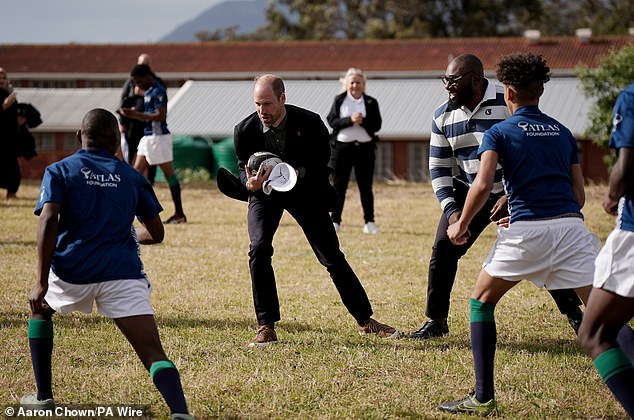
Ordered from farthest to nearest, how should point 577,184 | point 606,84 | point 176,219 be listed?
1. point 606,84
2. point 176,219
3. point 577,184

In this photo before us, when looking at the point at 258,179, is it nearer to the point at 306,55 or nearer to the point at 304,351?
the point at 304,351

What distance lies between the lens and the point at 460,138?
6.85 m

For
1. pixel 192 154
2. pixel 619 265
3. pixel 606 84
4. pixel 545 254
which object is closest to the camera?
pixel 619 265

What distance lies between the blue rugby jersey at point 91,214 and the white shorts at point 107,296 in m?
0.04

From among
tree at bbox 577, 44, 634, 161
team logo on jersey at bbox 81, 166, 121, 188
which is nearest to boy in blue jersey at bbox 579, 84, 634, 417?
team logo on jersey at bbox 81, 166, 121, 188

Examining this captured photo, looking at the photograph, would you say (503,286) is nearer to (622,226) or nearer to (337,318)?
(622,226)

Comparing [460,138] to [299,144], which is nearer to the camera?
[460,138]

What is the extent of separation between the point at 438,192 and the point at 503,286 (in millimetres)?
1698

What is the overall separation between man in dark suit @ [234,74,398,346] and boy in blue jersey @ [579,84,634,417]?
2860mm

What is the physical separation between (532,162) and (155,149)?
31.6ft

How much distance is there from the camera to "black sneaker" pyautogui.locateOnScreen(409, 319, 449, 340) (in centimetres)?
739

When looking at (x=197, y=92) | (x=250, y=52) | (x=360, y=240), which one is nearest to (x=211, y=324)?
(x=360, y=240)

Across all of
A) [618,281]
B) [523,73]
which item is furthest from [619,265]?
[523,73]

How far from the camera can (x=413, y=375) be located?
625 cm
